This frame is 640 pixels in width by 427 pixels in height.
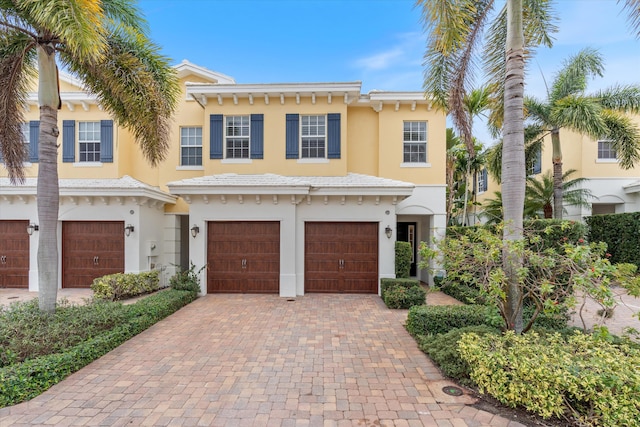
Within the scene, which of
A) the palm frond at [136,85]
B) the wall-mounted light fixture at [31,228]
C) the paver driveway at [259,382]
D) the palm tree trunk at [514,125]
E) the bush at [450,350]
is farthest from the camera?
the wall-mounted light fixture at [31,228]

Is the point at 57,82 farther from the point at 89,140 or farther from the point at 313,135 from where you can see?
the point at 313,135

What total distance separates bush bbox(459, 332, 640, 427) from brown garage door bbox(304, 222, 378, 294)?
5788mm

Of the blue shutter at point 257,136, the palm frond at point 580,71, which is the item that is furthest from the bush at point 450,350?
the palm frond at point 580,71

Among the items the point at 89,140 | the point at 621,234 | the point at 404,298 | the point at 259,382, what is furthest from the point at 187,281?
the point at 621,234

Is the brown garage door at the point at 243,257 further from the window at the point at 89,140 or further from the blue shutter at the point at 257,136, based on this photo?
the window at the point at 89,140

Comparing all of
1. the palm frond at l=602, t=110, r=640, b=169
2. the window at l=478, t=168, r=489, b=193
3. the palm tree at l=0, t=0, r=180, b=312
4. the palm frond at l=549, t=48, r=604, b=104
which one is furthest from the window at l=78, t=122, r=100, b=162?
the window at l=478, t=168, r=489, b=193

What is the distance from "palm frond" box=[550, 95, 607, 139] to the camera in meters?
9.50

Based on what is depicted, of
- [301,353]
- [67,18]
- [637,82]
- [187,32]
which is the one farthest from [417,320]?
[187,32]

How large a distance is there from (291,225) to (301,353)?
5.06 m

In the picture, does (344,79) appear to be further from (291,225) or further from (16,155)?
(16,155)

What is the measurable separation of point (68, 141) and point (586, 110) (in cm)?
1968

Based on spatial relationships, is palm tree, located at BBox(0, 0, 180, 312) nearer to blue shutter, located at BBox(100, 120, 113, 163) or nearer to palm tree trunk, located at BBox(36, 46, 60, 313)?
palm tree trunk, located at BBox(36, 46, 60, 313)

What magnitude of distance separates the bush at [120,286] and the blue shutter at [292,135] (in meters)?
6.84

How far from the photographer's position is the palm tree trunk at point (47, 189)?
5672 mm
